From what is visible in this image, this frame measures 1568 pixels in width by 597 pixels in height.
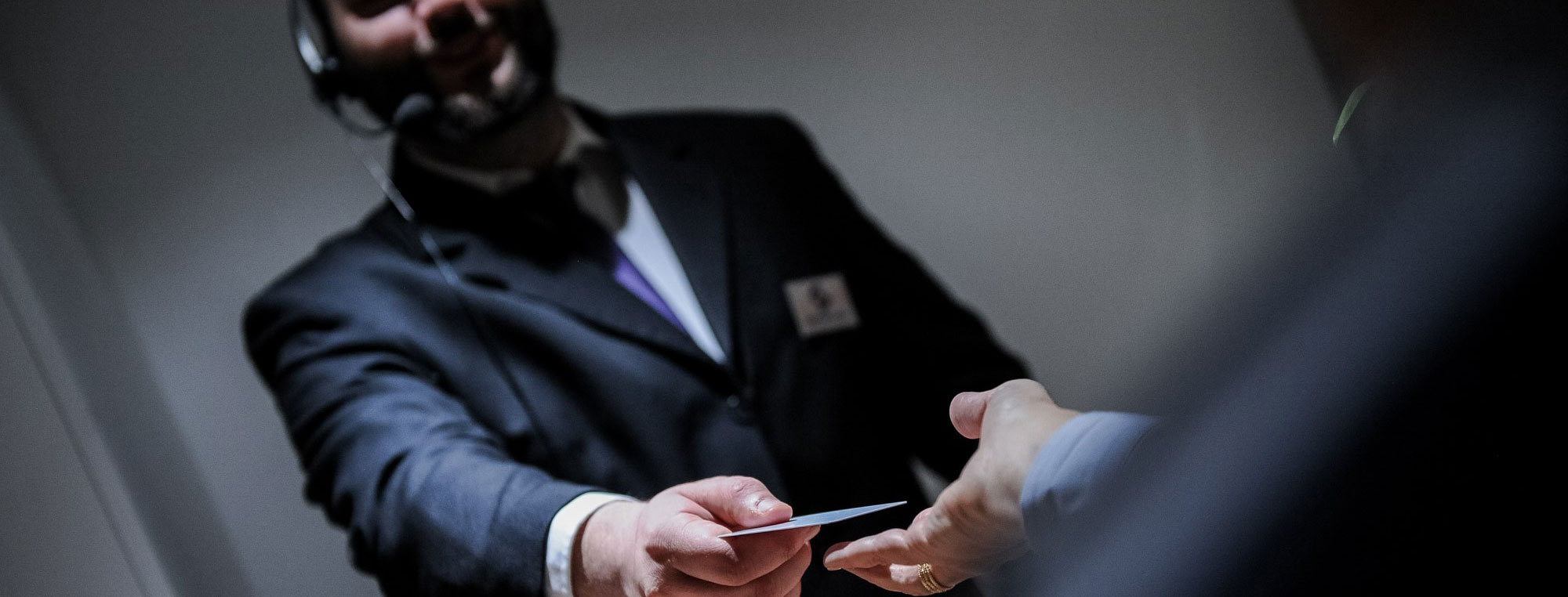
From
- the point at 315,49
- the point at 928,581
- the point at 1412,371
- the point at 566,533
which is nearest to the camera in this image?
the point at 1412,371

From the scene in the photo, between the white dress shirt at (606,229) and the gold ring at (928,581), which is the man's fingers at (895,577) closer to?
the gold ring at (928,581)

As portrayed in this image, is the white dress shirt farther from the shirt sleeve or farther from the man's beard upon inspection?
the shirt sleeve

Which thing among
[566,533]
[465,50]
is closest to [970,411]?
[566,533]

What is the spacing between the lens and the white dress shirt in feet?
1.78

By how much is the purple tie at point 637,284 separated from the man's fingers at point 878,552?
0.20 meters

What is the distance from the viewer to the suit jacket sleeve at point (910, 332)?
46 cm

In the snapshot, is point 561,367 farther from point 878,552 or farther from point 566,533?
point 878,552

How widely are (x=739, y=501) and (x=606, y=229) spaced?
0.74 feet

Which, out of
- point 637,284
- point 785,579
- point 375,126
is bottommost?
point 785,579

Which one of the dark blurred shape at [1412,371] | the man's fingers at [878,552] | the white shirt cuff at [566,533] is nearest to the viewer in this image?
the dark blurred shape at [1412,371]

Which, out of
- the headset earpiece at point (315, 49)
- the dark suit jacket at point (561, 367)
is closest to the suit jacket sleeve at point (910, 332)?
the dark suit jacket at point (561, 367)

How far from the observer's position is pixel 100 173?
2.05 ft

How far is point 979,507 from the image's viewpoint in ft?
1.28

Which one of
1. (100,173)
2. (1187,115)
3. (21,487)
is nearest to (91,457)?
(21,487)
